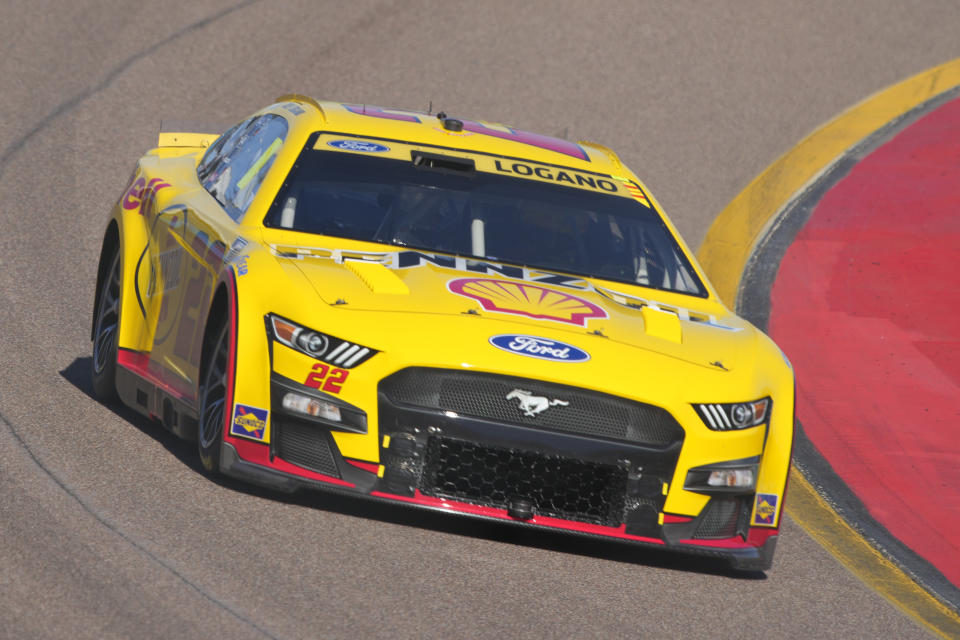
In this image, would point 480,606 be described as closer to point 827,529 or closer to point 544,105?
point 827,529

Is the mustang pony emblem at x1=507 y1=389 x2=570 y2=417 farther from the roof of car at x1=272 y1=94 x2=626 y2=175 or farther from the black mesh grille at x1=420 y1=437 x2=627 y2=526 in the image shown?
the roof of car at x1=272 y1=94 x2=626 y2=175

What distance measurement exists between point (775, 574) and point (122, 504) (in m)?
2.57

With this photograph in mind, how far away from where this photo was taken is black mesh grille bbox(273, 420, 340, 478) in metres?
5.50

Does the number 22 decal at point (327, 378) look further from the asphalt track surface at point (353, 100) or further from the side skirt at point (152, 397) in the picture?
the side skirt at point (152, 397)

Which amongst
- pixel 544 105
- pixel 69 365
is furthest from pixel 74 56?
pixel 69 365

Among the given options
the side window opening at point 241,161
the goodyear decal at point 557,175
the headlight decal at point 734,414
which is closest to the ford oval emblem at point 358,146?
the side window opening at point 241,161

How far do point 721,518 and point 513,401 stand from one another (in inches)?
37.1

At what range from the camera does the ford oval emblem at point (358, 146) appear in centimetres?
688

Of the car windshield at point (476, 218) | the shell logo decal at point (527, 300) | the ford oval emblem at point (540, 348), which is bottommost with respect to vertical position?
the ford oval emblem at point (540, 348)

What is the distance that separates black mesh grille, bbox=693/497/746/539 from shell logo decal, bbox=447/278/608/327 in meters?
0.82

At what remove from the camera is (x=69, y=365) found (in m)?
7.59

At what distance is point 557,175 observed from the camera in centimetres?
715

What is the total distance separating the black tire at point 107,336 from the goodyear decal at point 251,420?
1.55 meters

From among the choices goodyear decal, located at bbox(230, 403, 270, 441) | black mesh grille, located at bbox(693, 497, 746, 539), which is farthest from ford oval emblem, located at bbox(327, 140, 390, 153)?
black mesh grille, located at bbox(693, 497, 746, 539)
